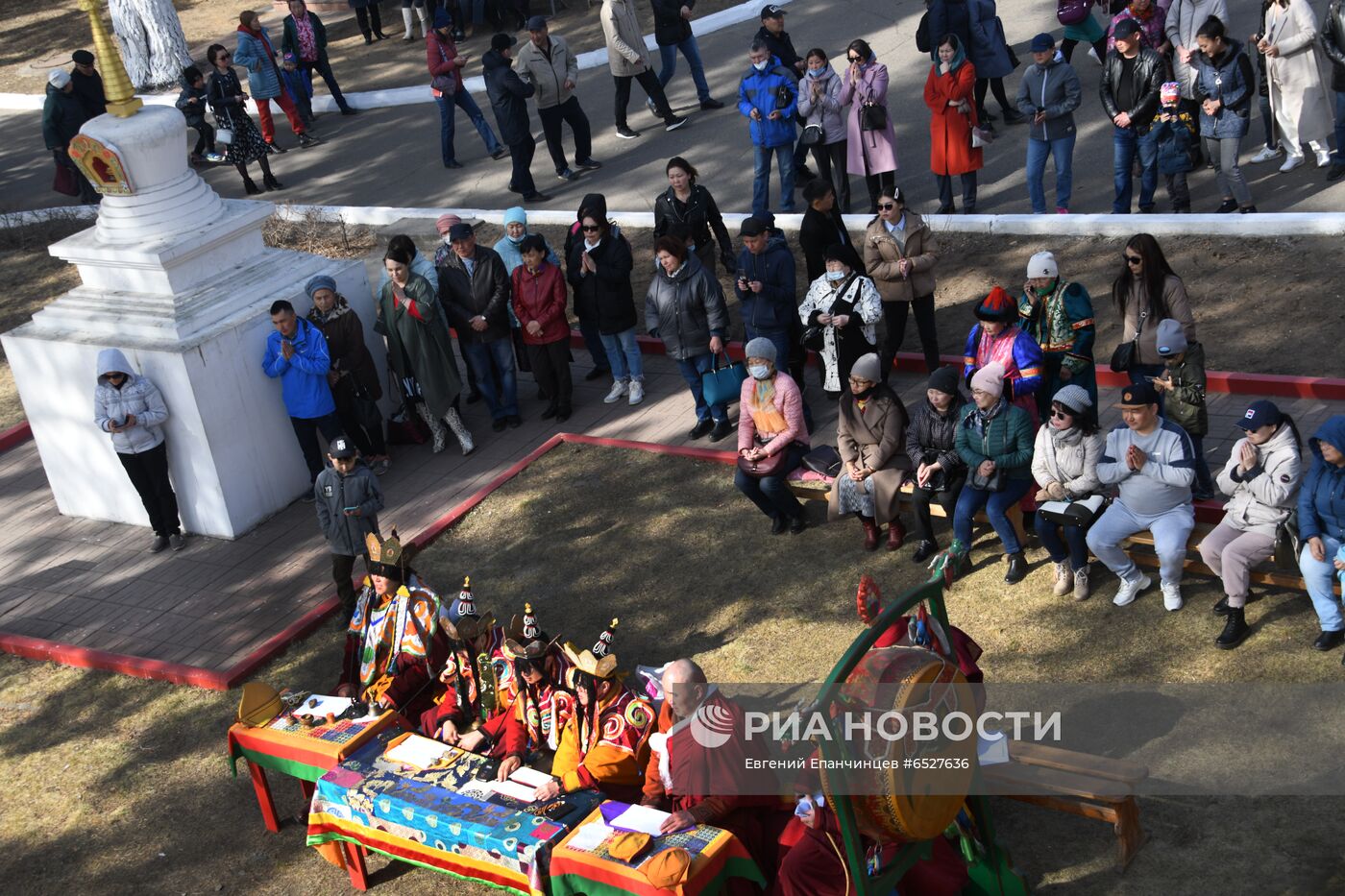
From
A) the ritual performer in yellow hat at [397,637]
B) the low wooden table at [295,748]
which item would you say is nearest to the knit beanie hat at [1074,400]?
the ritual performer in yellow hat at [397,637]

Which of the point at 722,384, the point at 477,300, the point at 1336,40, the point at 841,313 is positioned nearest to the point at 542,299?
the point at 477,300

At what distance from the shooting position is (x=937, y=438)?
896cm

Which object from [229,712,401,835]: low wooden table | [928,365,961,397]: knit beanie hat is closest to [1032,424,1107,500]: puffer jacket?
[928,365,961,397]: knit beanie hat

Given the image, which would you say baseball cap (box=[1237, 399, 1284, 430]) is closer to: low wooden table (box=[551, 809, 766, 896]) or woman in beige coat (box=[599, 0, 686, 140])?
low wooden table (box=[551, 809, 766, 896])

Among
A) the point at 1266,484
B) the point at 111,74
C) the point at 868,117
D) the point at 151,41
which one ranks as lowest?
the point at 1266,484

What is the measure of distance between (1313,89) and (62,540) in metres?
10.7

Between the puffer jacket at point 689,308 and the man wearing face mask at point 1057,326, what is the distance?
2361 millimetres

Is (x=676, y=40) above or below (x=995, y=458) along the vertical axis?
above

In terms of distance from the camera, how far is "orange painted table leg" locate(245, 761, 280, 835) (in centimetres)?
794

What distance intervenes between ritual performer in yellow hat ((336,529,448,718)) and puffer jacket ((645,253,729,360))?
330 centimetres

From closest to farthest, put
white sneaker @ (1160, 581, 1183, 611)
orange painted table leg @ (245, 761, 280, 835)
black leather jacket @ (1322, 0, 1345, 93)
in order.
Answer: orange painted table leg @ (245, 761, 280, 835)
white sneaker @ (1160, 581, 1183, 611)
black leather jacket @ (1322, 0, 1345, 93)

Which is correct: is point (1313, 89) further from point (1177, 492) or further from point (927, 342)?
point (1177, 492)

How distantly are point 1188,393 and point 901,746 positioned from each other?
4.00 m

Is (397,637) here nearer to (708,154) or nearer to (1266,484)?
(1266,484)
